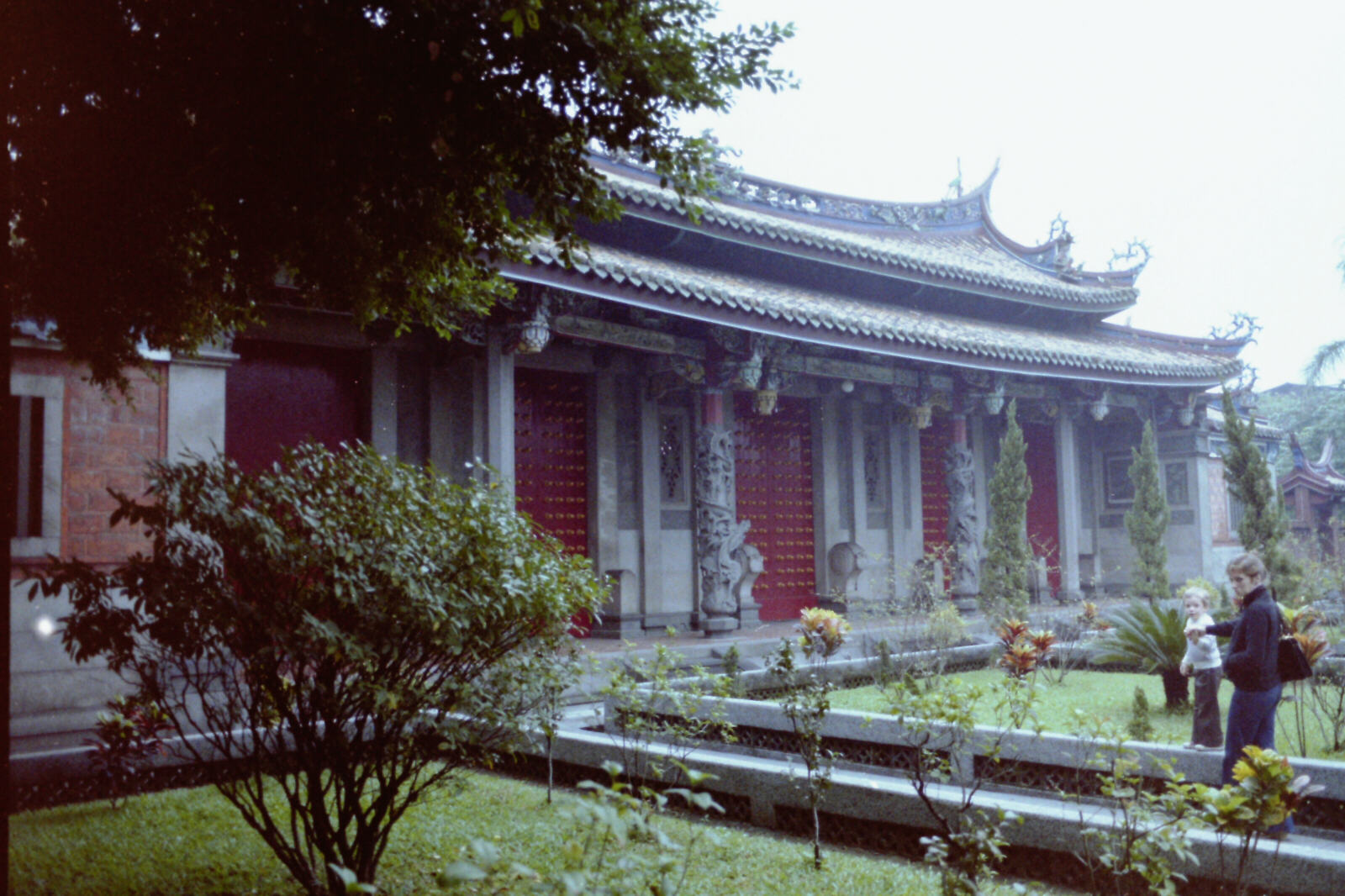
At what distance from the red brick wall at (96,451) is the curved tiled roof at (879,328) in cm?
325

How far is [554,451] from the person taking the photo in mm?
12336

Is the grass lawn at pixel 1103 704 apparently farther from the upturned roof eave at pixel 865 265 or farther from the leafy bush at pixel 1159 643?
the upturned roof eave at pixel 865 265

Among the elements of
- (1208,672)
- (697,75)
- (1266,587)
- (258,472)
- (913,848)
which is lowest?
(913,848)

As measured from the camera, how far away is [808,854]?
4988 mm

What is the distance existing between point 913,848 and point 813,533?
9970mm

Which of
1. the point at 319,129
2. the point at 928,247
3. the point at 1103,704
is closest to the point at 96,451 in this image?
the point at 319,129

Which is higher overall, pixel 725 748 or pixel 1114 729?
pixel 1114 729

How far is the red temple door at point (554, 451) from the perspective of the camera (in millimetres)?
12062

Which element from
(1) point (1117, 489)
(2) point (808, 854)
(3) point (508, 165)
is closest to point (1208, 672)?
(2) point (808, 854)

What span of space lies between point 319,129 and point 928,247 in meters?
15.3

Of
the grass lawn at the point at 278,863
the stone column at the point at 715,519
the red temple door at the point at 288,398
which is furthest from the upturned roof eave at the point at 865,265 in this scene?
the grass lawn at the point at 278,863

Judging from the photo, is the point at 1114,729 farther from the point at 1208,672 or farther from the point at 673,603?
the point at 673,603

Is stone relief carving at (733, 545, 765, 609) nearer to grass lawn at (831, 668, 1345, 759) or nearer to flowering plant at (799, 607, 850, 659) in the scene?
grass lawn at (831, 668, 1345, 759)

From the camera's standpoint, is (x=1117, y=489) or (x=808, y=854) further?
(x=1117, y=489)
